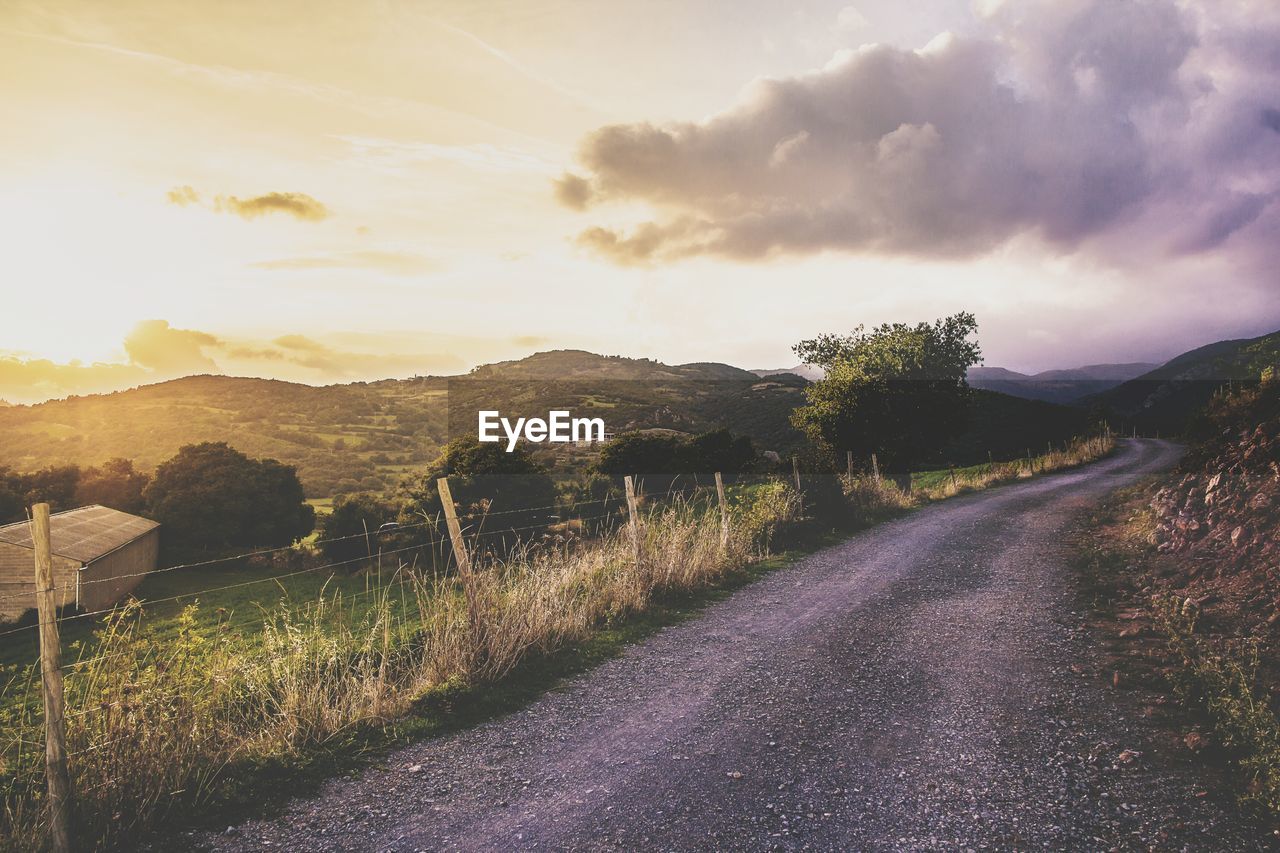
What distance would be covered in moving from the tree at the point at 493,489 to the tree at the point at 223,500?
1269 cm

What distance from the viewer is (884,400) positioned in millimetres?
27859

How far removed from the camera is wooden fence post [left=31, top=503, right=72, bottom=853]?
373 centimetres

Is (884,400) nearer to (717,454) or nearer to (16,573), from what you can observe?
(717,454)

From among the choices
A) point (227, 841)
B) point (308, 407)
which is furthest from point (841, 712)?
point (308, 407)

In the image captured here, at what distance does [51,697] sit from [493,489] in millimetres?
15762

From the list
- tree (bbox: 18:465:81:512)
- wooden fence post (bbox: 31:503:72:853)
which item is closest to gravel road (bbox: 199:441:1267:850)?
wooden fence post (bbox: 31:503:72:853)

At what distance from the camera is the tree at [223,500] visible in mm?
28141

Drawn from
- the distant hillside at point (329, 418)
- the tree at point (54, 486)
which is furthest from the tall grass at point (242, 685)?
the distant hillside at point (329, 418)

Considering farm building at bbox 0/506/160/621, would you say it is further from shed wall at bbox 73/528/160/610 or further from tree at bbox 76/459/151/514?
tree at bbox 76/459/151/514

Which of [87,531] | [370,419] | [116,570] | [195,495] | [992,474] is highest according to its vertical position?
[370,419]

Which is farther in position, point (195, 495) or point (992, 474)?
point (195, 495)

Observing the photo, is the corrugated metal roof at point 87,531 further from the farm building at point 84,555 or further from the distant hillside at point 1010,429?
the distant hillside at point 1010,429

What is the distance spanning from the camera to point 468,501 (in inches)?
757

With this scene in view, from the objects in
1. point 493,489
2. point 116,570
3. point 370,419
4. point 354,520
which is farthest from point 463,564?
point 370,419
